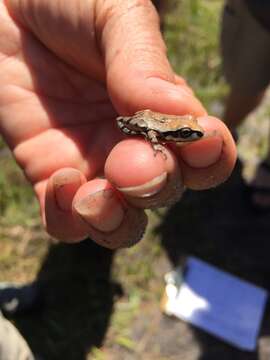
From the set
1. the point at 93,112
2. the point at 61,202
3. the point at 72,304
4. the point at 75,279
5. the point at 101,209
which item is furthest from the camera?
the point at 75,279

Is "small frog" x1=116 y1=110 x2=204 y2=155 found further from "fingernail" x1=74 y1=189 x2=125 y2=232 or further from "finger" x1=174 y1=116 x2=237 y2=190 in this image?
"fingernail" x1=74 y1=189 x2=125 y2=232

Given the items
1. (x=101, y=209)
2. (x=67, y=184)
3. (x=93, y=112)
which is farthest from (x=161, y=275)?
(x=101, y=209)

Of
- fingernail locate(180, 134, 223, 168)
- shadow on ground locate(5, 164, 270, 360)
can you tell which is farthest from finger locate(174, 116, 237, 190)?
shadow on ground locate(5, 164, 270, 360)

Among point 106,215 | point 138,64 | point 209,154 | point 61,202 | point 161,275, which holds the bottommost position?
point 161,275

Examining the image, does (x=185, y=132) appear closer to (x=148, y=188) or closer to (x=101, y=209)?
(x=148, y=188)

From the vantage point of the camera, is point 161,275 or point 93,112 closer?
point 93,112

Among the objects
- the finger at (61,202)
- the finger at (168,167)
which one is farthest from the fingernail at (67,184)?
the finger at (168,167)
